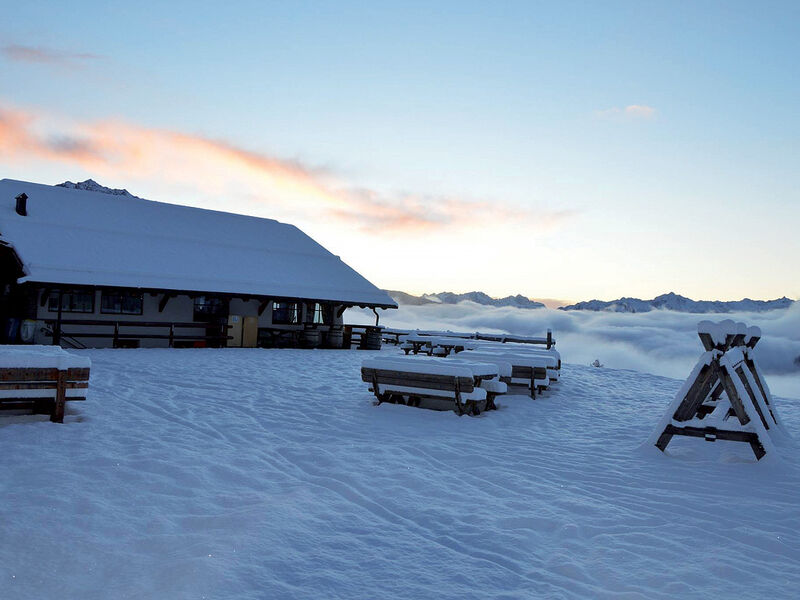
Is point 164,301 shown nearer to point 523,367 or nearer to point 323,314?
point 323,314

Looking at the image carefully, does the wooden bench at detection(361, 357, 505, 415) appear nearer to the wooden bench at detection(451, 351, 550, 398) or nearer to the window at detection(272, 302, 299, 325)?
the wooden bench at detection(451, 351, 550, 398)

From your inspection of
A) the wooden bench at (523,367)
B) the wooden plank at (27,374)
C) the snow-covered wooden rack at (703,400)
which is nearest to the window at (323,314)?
the wooden bench at (523,367)

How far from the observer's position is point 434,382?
11609 mm

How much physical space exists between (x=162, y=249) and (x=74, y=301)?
15.5 feet

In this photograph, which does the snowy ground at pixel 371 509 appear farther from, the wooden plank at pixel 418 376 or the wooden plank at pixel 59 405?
the wooden plank at pixel 418 376

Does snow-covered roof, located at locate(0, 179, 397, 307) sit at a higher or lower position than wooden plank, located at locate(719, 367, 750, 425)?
higher

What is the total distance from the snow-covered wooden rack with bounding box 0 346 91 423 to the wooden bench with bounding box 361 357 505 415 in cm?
541

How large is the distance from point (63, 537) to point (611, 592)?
427cm

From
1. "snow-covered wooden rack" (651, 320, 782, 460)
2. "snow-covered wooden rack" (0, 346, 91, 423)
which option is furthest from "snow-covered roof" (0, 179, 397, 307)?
"snow-covered wooden rack" (651, 320, 782, 460)

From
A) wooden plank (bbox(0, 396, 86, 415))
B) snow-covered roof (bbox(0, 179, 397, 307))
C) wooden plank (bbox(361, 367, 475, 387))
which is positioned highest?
snow-covered roof (bbox(0, 179, 397, 307))

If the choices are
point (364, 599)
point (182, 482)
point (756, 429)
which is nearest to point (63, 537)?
point (182, 482)

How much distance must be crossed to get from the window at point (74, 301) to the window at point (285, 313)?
7.75 m

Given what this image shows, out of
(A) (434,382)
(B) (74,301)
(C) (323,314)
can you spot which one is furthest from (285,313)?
(A) (434,382)

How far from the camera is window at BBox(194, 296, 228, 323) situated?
2583cm
